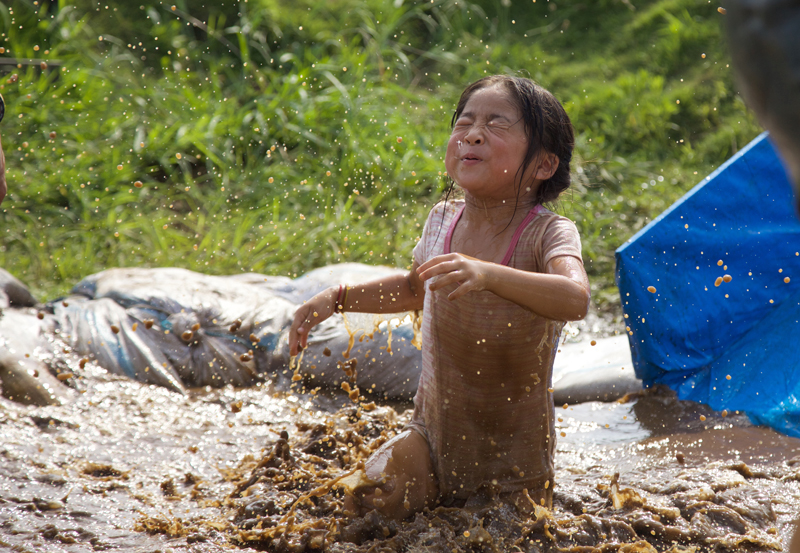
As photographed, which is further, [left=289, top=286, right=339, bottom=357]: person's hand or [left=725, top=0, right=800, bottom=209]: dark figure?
[left=289, top=286, right=339, bottom=357]: person's hand

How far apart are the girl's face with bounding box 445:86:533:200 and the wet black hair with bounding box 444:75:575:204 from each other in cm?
2

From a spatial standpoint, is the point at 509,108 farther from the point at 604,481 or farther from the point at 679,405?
the point at 679,405

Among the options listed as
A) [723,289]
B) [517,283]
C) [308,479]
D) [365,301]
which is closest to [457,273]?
[517,283]

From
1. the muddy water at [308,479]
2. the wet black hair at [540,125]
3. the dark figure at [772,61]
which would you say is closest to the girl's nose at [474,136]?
the wet black hair at [540,125]

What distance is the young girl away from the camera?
73.8 inches

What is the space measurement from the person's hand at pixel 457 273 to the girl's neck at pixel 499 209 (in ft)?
1.63

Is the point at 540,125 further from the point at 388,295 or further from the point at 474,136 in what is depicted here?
the point at 388,295

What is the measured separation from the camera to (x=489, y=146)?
1845 mm

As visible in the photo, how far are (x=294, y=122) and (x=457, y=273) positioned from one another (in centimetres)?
368

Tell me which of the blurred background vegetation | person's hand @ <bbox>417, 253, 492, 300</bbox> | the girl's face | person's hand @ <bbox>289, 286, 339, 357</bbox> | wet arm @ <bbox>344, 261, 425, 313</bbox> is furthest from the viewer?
the blurred background vegetation

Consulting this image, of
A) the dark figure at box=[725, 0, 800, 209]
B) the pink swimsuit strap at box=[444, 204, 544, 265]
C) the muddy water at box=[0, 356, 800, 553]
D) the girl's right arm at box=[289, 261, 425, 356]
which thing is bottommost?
the muddy water at box=[0, 356, 800, 553]

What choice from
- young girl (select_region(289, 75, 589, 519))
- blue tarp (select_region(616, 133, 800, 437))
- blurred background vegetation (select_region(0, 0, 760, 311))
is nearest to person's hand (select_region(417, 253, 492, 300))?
young girl (select_region(289, 75, 589, 519))

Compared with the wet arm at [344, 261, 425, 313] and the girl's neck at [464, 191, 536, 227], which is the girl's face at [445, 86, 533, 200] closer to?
the girl's neck at [464, 191, 536, 227]

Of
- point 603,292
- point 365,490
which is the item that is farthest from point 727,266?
point 365,490
